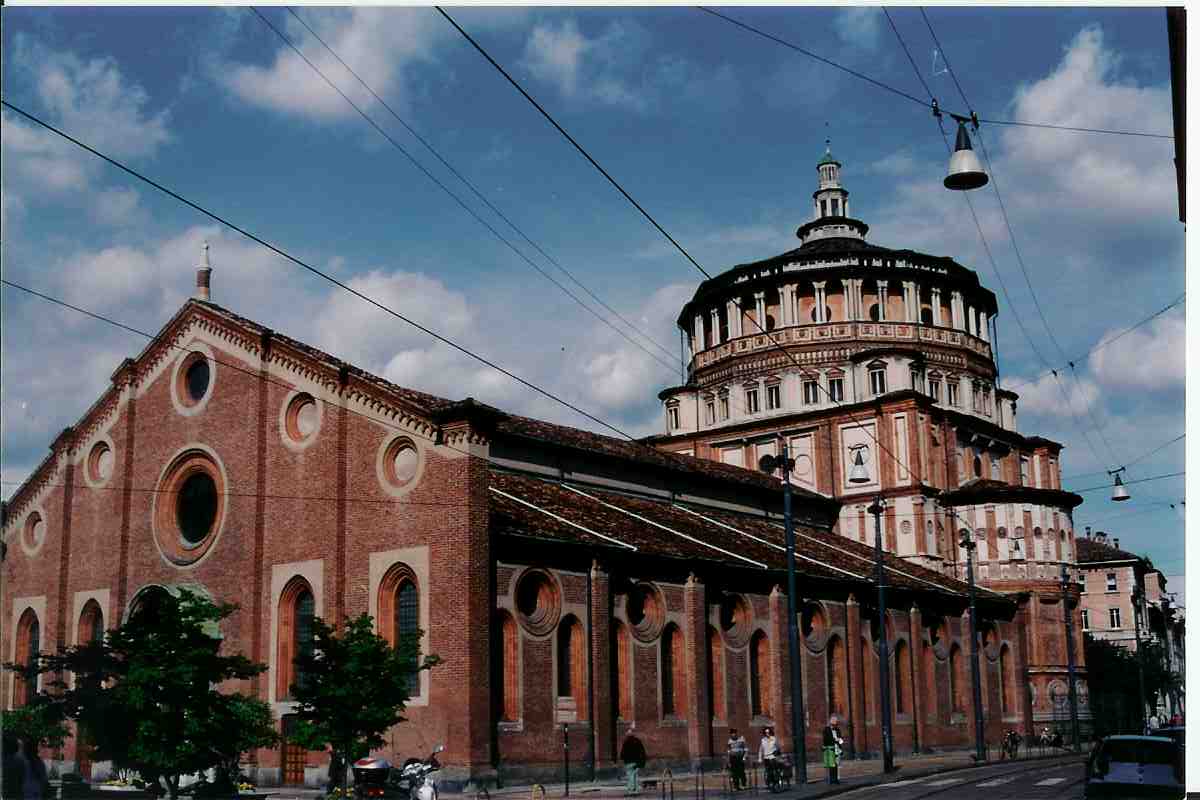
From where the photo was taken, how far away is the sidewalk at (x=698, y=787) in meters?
28.2

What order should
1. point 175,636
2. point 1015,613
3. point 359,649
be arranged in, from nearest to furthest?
point 175,636 < point 359,649 < point 1015,613

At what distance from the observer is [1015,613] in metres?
59.3

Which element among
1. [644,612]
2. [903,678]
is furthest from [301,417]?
[903,678]

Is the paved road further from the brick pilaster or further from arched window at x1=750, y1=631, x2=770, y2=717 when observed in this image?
arched window at x1=750, y1=631, x2=770, y2=717

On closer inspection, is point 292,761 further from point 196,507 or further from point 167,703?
point 167,703

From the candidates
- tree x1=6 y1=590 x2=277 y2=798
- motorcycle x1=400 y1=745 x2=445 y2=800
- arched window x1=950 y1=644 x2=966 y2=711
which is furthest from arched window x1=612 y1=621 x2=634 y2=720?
arched window x1=950 y1=644 x2=966 y2=711

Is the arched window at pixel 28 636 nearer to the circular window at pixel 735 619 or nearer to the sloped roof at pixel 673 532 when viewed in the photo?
the sloped roof at pixel 673 532

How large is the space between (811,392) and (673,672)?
3114 centimetres

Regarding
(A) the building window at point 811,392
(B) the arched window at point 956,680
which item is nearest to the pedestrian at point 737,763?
(B) the arched window at point 956,680

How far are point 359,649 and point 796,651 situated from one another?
34.0 ft

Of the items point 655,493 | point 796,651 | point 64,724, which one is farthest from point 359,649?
point 655,493

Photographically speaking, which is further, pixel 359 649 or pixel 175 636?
pixel 359 649

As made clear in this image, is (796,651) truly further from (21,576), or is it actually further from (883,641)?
(21,576)

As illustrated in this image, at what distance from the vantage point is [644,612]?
36.6 metres
